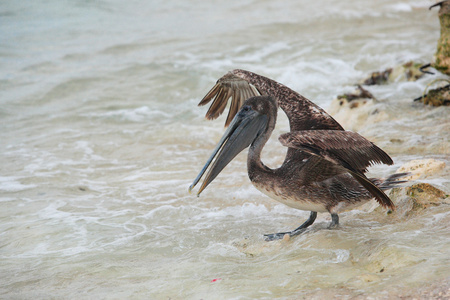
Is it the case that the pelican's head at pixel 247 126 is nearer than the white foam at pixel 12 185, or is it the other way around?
the pelican's head at pixel 247 126

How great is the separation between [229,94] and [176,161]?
175 centimetres

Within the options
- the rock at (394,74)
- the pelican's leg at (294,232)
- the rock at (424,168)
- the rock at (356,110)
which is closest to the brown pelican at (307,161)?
the pelican's leg at (294,232)

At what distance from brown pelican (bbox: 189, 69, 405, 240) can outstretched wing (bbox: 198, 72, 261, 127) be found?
82 cm

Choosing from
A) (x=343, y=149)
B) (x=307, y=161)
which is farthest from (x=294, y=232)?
(x=343, y=149)

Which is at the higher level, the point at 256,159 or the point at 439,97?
the point at 256,159

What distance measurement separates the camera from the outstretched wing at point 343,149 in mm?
3475

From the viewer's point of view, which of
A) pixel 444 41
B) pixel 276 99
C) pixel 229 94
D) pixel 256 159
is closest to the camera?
pixel 256 159

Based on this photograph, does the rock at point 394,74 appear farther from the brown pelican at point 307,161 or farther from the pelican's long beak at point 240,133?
the pelican's long beak at point 240,133

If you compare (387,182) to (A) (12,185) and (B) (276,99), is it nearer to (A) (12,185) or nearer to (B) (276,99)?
(B) (276,99)

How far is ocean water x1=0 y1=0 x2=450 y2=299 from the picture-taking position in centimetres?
356

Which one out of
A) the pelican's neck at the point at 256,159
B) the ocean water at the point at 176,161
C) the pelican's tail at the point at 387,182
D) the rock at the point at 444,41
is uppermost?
the rock at the point at 444,41

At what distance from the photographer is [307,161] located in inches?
159

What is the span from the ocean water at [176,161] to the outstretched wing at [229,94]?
892 millimetres

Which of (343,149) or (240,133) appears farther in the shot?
(240,133)
